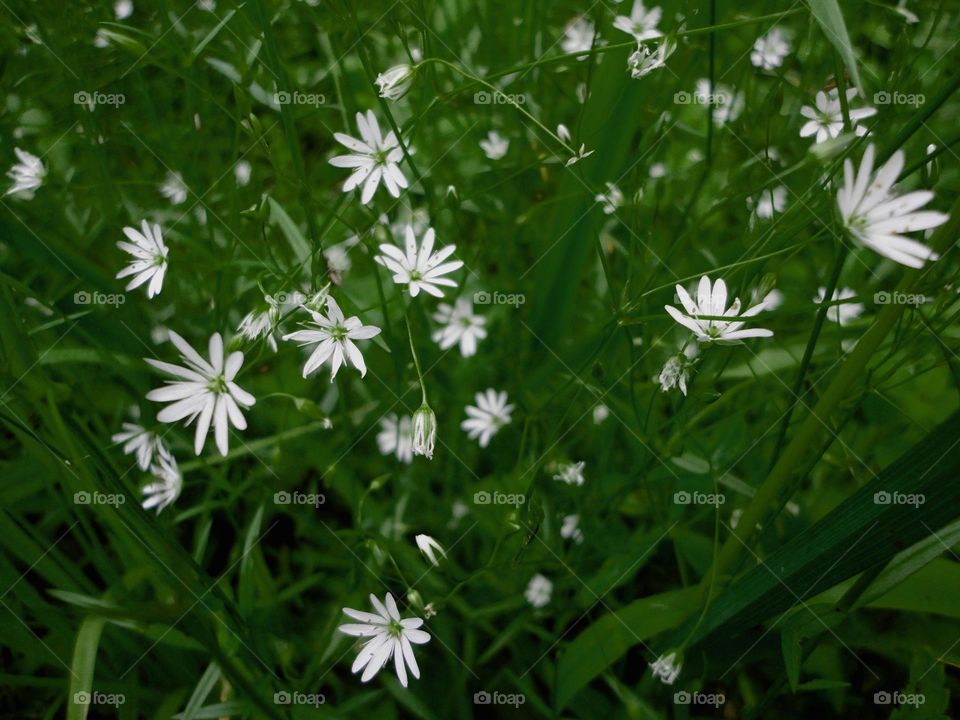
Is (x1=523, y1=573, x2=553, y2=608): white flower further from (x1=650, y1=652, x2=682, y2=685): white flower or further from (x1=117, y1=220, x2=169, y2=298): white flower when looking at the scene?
(x1=117, y1=220, x2=169, y2=298): white flower
